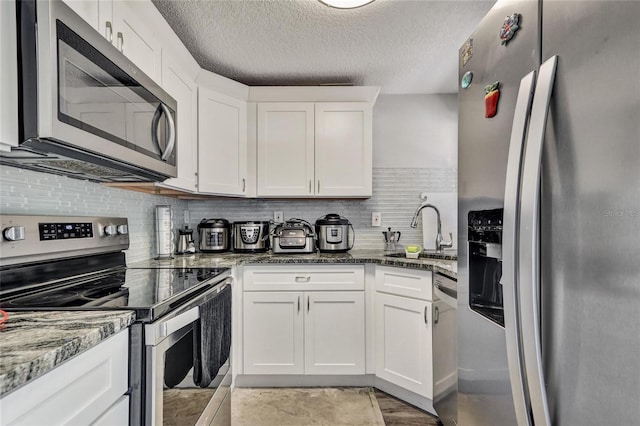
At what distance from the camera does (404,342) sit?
6.88ft

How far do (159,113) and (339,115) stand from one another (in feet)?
5.05

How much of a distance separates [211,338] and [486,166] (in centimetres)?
118

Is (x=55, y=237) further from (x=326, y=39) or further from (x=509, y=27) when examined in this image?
(x=326, y=39)

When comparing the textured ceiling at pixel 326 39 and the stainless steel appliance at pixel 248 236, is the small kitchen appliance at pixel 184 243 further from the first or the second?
the textured ceiling at pixel 326 39

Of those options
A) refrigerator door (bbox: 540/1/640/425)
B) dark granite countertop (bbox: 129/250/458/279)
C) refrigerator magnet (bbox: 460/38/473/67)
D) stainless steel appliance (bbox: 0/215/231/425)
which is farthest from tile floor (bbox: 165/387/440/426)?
refrigerator magnet (bbox: 460/38/473/67)

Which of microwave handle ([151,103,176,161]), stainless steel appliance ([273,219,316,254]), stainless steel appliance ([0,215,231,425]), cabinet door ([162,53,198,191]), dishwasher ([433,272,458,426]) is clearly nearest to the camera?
stainless steel appliance ([0,215,231,425])

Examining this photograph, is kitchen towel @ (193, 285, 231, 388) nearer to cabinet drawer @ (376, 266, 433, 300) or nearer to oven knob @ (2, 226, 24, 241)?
oven knob @ (2, 226, 24, 241)

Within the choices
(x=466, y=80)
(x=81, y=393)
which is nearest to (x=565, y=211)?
(x=466, y=80)

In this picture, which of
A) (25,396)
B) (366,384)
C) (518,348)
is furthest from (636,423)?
(366,384)

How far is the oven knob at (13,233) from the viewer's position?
1095 millimetres

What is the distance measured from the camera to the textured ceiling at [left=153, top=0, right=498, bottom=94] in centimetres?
181

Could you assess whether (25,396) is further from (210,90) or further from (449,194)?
(449,194)

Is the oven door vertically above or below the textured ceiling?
below

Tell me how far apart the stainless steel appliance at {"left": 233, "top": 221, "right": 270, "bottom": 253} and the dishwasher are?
Answer: 134 cm
